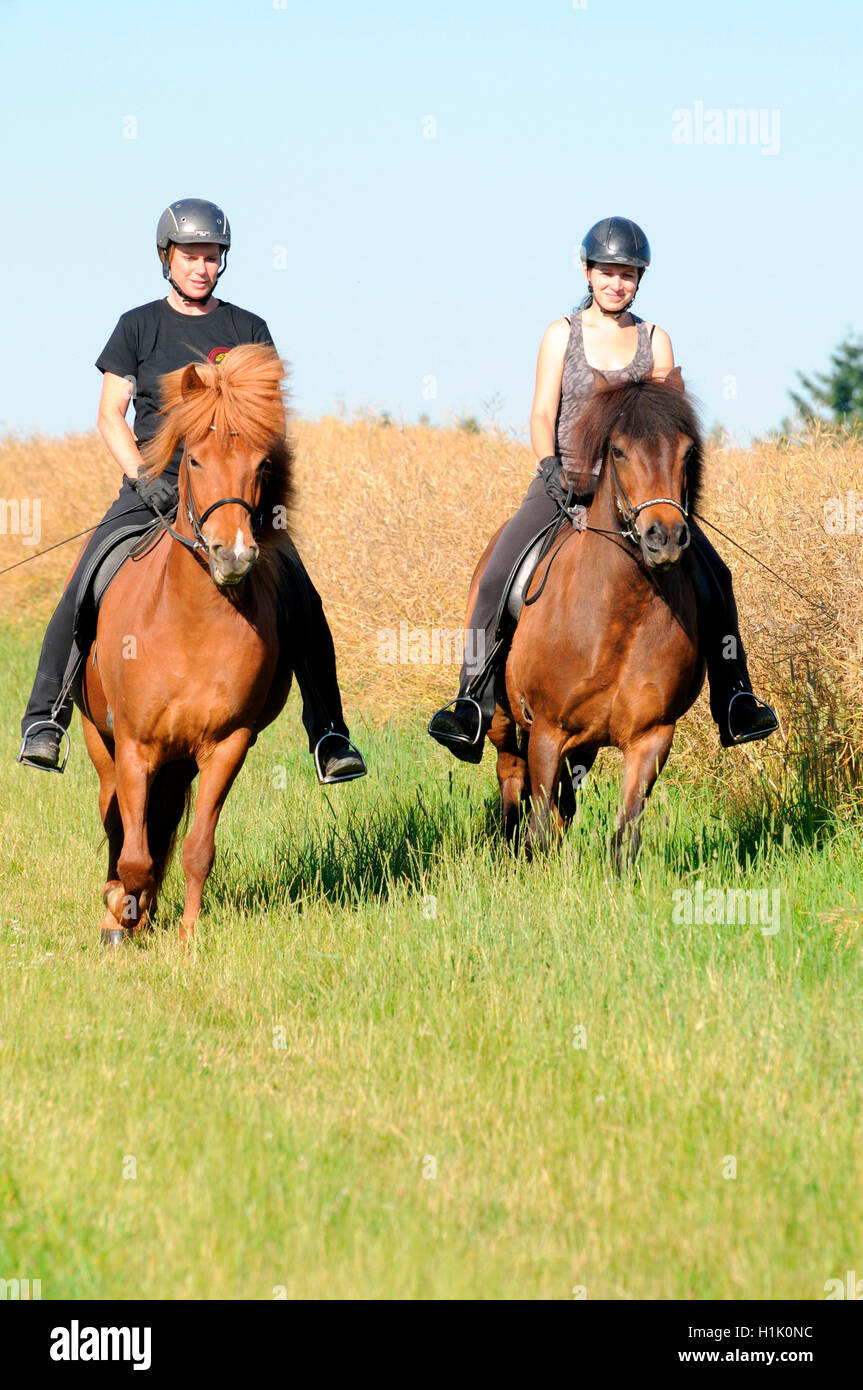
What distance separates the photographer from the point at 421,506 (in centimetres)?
1352

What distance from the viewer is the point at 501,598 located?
7.29 meters

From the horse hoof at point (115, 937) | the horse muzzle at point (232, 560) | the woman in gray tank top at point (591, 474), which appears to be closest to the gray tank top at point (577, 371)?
the woman in gray tank top at point (591, 474)

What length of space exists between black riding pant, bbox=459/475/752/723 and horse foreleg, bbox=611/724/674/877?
0.70 metres

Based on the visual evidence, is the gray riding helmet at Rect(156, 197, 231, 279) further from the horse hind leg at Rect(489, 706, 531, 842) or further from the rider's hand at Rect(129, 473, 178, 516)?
the horse hind leg at Rect(489, 706, 531, 842)

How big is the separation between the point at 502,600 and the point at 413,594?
19.2 feet

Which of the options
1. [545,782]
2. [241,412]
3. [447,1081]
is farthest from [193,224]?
[447,1081]

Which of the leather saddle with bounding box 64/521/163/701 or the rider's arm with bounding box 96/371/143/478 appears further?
the leather saddle with bounding box 64/521/163/701

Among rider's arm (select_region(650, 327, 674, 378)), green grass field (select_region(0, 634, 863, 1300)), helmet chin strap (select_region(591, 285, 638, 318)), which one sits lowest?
green grass field (select_region(0, 634, 863, 1300))

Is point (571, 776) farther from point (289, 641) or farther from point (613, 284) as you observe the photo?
point (613, 284)

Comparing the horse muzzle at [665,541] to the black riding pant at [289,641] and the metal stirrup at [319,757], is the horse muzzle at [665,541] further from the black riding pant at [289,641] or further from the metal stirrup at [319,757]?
the metal stirrup at [319,757]

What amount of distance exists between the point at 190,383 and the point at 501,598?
2.10 m

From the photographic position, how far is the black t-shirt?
21.7 feet

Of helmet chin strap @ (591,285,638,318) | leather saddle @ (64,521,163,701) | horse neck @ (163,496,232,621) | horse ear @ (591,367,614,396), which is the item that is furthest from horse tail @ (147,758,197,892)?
helmet chin strap @ (591,285,638,318)

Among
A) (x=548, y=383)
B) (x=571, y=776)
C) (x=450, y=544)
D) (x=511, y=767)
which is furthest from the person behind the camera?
(x=450, y=544)
